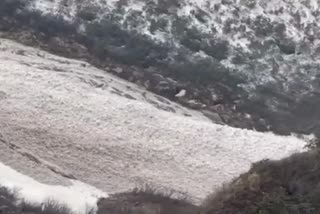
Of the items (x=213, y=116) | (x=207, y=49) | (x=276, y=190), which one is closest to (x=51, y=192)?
(x=276, y=190)

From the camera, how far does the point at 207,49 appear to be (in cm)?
1836

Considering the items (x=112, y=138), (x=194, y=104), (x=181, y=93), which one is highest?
(x=181, y=93)

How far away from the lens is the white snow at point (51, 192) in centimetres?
1128

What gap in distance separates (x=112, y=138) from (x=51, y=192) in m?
2.43

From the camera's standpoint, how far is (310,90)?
18.1 m

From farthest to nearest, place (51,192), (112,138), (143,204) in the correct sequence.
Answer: (112,138) < (51,192) < (143,204)

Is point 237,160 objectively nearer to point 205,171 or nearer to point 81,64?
point 205,171

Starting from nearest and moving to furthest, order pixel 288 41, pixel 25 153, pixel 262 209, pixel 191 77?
pixel 262 209 < pixel 25 153 < pixel 191 77 < pixel 288 41

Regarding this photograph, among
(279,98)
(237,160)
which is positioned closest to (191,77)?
(279,98)

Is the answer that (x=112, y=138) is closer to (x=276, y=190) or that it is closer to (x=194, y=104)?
(x=194, y=104)

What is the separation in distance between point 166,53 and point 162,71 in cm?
56

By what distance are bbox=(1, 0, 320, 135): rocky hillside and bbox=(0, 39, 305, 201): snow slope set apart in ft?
3.76

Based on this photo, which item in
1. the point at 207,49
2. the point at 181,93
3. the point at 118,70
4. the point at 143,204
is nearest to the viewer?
the point at 143,204

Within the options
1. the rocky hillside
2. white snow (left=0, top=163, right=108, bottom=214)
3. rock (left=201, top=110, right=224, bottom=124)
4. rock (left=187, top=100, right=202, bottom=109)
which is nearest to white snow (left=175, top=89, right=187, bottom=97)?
the rocky hillside
